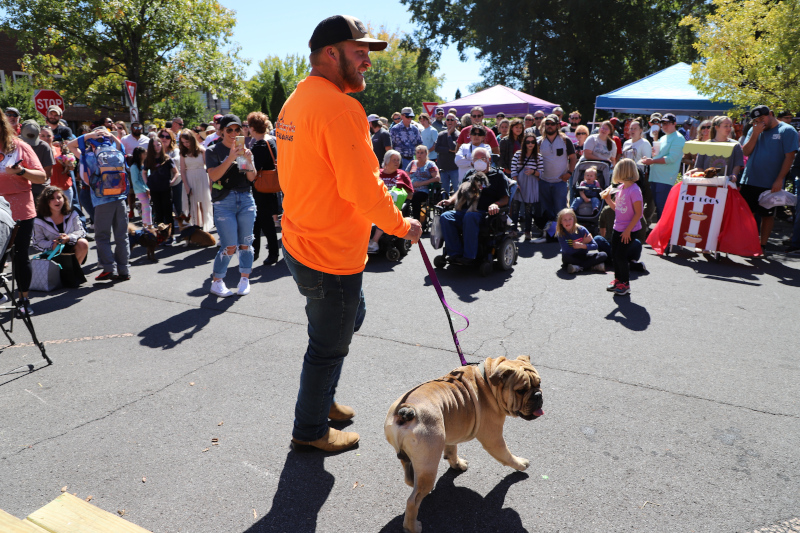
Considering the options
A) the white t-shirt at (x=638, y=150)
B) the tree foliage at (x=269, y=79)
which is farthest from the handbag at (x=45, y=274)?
the tree foliage at (x=269, y=79)

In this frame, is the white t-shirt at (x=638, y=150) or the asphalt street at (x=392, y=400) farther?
the white t-shirt at (x=638, y=150)

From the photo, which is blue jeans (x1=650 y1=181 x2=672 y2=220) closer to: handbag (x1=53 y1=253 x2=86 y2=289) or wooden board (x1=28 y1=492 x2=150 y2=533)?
handbag (x1=53 y1=253 x2=86 y2=289)

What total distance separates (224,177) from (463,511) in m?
4.57

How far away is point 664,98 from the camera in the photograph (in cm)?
1516

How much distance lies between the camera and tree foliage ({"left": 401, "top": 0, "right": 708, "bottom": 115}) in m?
31.3

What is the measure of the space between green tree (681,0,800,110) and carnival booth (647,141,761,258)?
251 cm

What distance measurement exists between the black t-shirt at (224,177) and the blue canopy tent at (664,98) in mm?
13039

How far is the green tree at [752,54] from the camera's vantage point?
9.08 meters

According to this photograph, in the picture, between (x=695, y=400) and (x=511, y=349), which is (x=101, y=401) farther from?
(x=695, y=400)

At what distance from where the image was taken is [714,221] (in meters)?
7.82

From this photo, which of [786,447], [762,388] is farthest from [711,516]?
[762,388]

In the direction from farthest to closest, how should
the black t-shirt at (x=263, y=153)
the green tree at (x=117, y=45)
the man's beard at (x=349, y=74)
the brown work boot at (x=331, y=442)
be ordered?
the green tree at (x=117, y=45) < the black t-shirt at (x=263, y=153) < the brown work boot at (x=331, y=442) < the man's beard at (x=349, y=74)

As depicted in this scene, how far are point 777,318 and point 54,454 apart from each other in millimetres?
6420

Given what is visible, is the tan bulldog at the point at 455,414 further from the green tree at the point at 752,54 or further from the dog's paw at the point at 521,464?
the green tree at the point at 752,54
